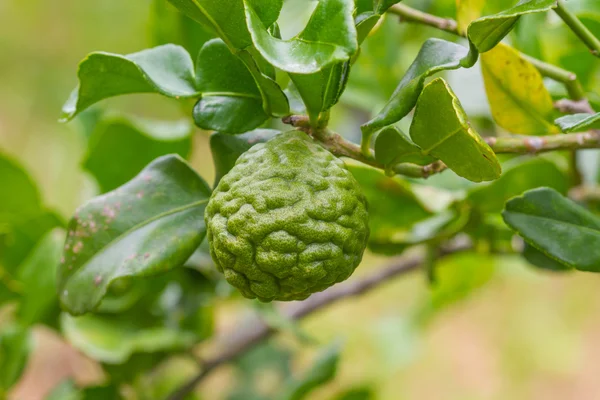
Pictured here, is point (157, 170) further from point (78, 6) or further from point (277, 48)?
point (78, 6)

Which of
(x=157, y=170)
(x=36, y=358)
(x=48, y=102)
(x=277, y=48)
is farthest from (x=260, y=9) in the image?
(x=48, y=102)

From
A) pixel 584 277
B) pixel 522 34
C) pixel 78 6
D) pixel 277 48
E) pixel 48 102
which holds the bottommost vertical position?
pixel 584 277

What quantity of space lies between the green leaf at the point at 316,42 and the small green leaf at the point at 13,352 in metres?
0.62

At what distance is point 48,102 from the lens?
2686 millimetres

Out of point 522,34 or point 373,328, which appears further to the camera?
point 373,328

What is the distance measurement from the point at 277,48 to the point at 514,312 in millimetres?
1807

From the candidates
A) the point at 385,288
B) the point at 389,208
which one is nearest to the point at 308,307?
the point at 389,208

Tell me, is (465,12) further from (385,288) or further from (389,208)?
(385,288)

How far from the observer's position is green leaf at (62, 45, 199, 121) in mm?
540

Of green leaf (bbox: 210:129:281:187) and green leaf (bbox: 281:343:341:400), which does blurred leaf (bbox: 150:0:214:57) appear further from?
green leaf (bbox: 281:343:341:400)

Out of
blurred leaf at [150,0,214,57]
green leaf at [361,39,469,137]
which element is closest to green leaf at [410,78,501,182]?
green leaf at [361,39,469,137]

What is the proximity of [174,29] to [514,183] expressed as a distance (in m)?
0.47

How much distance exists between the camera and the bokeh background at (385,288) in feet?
3.55

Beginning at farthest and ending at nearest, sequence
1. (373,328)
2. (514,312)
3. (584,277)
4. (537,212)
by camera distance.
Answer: (584,277) < (514,312) < (373,328) < (537,212)
